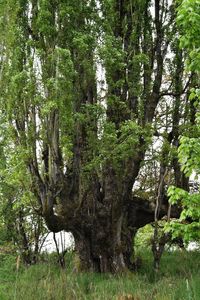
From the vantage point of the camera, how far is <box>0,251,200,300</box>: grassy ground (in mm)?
7016

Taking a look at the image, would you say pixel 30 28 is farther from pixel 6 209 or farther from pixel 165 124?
pixel 6 209

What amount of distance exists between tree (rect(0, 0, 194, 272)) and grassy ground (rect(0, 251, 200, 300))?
1.16 metres

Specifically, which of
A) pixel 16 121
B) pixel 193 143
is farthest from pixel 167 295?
pixel 16 121

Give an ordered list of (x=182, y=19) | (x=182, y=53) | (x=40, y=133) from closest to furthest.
Result: (x=182, y=19) < (x=40, y=133) < (x=182, y=53)

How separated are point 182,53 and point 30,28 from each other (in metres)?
4.33

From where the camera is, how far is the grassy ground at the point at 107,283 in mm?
7016

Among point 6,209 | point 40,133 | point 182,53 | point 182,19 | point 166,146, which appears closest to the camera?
point 182,19

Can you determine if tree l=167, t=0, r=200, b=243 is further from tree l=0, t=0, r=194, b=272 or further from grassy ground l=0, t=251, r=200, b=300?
tree l=0, t=0, r=194, b=272

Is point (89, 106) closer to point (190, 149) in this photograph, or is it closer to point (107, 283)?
point (190, 149)

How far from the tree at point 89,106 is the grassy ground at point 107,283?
45.8 inches

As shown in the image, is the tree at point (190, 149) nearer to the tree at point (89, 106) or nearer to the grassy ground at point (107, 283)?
the grassy ground at point (107, 283)

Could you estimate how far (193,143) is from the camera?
7.40 m

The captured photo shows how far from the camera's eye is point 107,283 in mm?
9742

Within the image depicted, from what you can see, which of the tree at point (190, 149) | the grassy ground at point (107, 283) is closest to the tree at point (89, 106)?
the grassy ground at point (107, 283)
